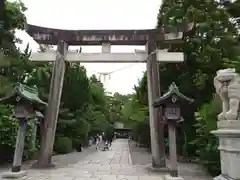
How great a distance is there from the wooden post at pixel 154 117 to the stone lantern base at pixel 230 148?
571 cm

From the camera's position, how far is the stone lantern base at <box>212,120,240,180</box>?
5848 mm

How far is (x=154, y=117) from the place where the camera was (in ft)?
40.6

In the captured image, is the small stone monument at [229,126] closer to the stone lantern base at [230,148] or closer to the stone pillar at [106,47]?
the stone lantern base at [230,148]

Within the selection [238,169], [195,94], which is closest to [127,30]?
[195,94]

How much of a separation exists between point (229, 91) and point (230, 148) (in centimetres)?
139

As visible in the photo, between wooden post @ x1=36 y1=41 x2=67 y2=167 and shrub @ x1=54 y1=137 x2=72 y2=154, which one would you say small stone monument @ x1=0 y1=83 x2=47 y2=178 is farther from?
shrub @ x1=54 y1=137 x2=72 y2=154

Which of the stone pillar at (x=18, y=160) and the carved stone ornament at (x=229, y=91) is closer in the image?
the carved stone ornament at (x=229, y=91)

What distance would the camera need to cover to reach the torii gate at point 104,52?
12.7 metres

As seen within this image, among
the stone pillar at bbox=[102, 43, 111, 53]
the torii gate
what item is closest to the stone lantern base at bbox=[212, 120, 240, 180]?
the torii gate

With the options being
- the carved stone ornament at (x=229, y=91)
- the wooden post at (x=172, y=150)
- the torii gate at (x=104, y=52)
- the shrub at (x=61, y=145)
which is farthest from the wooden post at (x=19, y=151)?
the shrub at (x=61, y=145)

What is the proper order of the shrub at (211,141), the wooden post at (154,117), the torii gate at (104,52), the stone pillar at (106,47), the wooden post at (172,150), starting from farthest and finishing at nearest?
the stone pillar at (106,47)
the torii gate at (104,52)
the wooden post at (154,117)
the shrub at (211,141)
the wooden post at (172,150)

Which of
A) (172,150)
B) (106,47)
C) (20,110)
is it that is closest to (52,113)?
(20,110)

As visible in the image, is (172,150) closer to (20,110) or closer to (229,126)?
(229,126)

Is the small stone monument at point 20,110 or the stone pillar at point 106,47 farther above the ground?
the stone pillar at point 106,47
